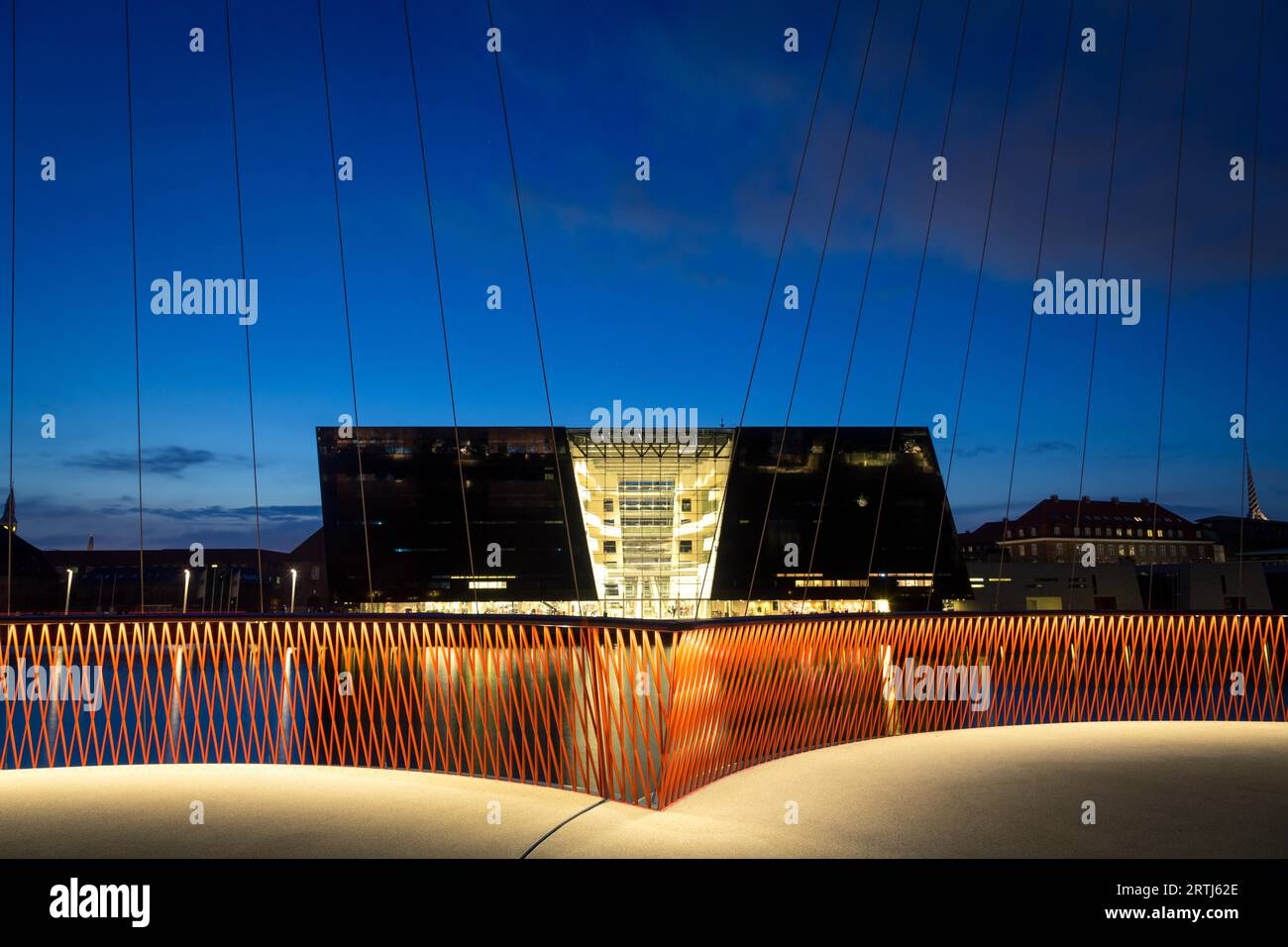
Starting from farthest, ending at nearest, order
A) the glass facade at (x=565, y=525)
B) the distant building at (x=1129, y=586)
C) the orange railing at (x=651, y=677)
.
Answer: the glass facade at (x=565, y=525), the distant building at (x=1129, y=586), the orange railing at (x=651, y=677)

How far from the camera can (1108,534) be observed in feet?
305

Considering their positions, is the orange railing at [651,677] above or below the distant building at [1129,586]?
above

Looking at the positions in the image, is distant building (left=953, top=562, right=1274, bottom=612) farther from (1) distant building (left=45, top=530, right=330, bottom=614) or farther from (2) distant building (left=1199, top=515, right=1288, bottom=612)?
(1) distant building (left=45, top=530, right=330, bottom=614)

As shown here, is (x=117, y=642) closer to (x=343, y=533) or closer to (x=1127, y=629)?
(x=1127, y=629)

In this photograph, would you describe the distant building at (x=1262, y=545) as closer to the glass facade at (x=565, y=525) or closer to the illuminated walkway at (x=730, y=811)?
the glass facade at (x=565, y=525)

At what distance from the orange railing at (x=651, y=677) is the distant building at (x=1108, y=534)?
243ft

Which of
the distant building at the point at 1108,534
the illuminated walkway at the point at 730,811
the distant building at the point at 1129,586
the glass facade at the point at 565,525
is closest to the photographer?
the illuminated walkway at the point at 730,811

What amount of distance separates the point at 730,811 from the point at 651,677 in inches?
45.2

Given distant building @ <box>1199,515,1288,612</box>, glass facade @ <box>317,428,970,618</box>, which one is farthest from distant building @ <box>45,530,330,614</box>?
distant building @ <box>1199,515,1288,612</box>

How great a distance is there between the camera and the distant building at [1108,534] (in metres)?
84.0

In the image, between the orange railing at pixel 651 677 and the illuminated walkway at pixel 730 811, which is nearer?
the illuminated walkway at pixel 730 811

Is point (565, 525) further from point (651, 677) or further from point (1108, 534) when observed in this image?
point (1108, 534)

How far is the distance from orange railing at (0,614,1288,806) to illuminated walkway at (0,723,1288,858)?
377mm

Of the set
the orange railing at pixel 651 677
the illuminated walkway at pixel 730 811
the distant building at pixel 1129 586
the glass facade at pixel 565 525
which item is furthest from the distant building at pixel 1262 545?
the illuminated walkway at pixel 730 811
